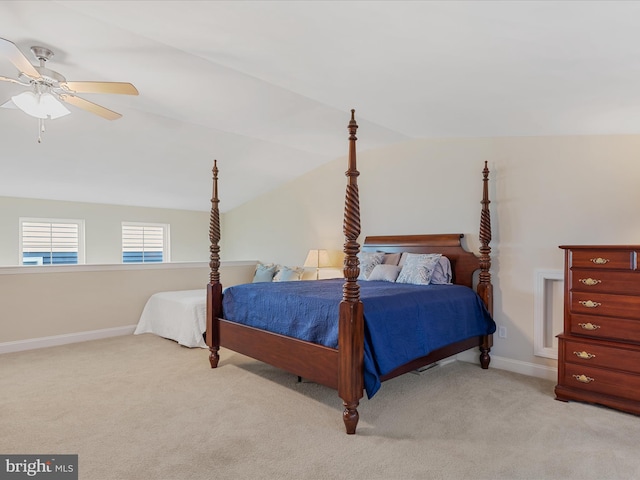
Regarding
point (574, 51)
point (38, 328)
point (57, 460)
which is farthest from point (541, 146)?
point (38, 328)

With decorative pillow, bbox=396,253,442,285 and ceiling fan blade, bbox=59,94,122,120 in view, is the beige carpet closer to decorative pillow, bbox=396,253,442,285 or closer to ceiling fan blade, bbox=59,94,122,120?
decorative pillow, bbox=396,253,442,285

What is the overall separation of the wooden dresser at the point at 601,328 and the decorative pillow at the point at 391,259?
164 cm

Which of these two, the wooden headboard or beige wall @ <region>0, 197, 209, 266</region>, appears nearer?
the wooden headboard

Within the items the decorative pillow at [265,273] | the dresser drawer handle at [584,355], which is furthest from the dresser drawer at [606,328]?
the decorative pillow at [265,273]

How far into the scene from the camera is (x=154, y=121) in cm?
423

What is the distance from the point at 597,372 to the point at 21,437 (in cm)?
363

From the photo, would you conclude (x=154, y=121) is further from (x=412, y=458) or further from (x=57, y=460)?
(x=412, y=458)

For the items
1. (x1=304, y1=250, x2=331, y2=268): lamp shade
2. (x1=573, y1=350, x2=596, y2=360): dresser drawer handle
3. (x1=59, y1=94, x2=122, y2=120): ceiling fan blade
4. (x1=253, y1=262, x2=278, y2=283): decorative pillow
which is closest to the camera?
(x1=573, y1=350, x2=596, y2=360): dresser drawer handle

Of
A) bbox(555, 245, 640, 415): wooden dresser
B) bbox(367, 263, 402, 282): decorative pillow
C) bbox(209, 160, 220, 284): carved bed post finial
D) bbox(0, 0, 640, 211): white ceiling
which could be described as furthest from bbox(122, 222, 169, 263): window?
bbox(555, 245, 640, 415): wooden dresser

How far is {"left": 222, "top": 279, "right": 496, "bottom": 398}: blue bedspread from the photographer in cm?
260

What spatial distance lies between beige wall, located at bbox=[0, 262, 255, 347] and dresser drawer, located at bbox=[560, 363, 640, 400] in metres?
4.71

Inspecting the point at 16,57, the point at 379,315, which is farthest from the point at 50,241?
the point at 379,315

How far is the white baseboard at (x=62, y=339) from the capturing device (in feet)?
13.9

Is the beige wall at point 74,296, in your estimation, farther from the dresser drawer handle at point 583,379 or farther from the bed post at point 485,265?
the dresser drawer handle at point 583,379
